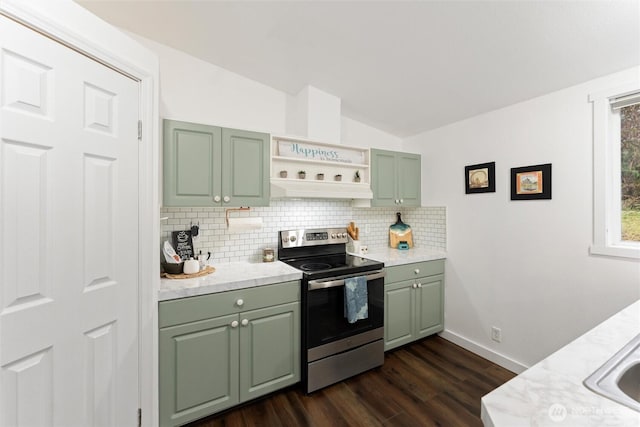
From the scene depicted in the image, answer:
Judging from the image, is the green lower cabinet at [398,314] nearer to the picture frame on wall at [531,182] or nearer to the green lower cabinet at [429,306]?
the green lower cabinet at [429,306]

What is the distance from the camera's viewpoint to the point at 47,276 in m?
1.08

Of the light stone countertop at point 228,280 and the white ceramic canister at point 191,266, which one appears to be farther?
the white ceramic canister at point 191,266

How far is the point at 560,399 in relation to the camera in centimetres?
67

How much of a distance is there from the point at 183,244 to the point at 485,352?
2795 mm

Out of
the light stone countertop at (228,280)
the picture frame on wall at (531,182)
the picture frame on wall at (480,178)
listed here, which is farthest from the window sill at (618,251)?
the light stone countertop at (228,280)

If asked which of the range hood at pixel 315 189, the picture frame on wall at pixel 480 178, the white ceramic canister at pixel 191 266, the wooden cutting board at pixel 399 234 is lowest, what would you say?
the white ceramic canister at pixel 191 266

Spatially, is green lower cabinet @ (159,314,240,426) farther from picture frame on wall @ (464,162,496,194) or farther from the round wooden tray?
picture frame on wall @ (464,162,496,194)

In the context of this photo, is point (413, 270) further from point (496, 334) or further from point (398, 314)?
point (496, 334)

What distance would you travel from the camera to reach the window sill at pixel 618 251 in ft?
5.61

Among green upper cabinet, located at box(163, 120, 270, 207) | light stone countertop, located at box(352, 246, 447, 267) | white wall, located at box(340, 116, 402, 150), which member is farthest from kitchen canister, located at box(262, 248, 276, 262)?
white wall, located at box(340, 116, 402, 150)

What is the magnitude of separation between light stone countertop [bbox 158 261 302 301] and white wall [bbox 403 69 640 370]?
1779mm

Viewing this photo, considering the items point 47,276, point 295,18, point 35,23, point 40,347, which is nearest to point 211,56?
point 295,18

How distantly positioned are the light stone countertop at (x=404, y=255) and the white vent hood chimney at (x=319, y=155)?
60 centimetres

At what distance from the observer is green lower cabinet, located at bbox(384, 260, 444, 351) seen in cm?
245
